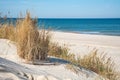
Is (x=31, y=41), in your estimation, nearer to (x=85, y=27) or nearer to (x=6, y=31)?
(x=6, y=31)

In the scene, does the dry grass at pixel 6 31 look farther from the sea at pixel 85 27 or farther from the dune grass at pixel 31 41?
the dune grass at pixel 31 41

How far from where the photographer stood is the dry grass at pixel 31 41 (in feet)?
19.3

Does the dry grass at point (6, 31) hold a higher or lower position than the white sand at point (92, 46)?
higher

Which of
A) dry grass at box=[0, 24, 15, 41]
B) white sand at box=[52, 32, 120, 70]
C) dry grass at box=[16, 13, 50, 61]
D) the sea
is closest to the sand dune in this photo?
dry grass at box=[16, 13, 50, 61]

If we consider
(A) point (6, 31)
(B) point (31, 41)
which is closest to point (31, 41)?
(B) point (31, 41)

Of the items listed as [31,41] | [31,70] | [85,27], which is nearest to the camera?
[31,70]

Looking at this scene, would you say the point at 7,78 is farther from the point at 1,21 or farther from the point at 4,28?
the point at 1,21

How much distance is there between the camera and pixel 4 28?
8164mm

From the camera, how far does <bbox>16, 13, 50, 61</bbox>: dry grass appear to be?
5875 mm

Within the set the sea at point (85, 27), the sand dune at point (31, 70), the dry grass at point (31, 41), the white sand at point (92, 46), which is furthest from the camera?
the white sand at point (92, 46)

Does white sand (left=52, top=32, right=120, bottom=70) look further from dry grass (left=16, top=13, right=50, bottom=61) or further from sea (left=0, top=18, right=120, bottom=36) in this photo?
sea (left=0, top=18, right=120, bottom=36)

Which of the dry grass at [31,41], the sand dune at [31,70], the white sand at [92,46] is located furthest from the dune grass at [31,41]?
the white sand at [92,46]

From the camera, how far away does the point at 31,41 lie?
5.94 metres

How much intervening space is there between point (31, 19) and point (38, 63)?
0.95m
